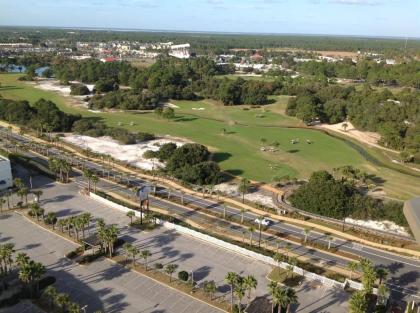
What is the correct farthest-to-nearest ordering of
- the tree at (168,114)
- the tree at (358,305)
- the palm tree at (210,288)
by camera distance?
the tree at (168,114) → the palm tree at (210,288) → the tree at (358,305)

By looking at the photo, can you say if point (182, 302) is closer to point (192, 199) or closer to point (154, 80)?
point (192, 199)

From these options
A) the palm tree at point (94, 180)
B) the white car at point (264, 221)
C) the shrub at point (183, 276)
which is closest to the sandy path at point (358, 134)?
the white car at point (264, 221)

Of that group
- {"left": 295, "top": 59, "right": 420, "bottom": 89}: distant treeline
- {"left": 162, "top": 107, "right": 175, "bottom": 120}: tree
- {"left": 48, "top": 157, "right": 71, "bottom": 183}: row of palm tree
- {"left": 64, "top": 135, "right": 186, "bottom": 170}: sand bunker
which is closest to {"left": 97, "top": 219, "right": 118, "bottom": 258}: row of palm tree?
{"left": 48, "top": 157, "right": 71, "bottom": 183}: row of palm tree

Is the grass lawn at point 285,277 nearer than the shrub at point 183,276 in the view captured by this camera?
No

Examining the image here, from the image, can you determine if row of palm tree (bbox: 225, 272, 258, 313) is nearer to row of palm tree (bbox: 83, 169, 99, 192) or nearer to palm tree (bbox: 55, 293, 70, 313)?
palm tree (bbox: 55, 293, 70, 313)

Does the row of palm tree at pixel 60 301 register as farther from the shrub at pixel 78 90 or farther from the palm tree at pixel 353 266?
the shrub at pixel 78 90

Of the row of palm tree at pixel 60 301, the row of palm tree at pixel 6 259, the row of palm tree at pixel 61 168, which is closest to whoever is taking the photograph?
the row of palm tree at pixel 60 301

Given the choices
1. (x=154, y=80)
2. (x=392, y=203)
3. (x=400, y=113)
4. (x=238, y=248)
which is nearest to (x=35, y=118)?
(x=154, y=80)

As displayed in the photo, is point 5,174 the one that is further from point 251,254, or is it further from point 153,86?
point 153,86
